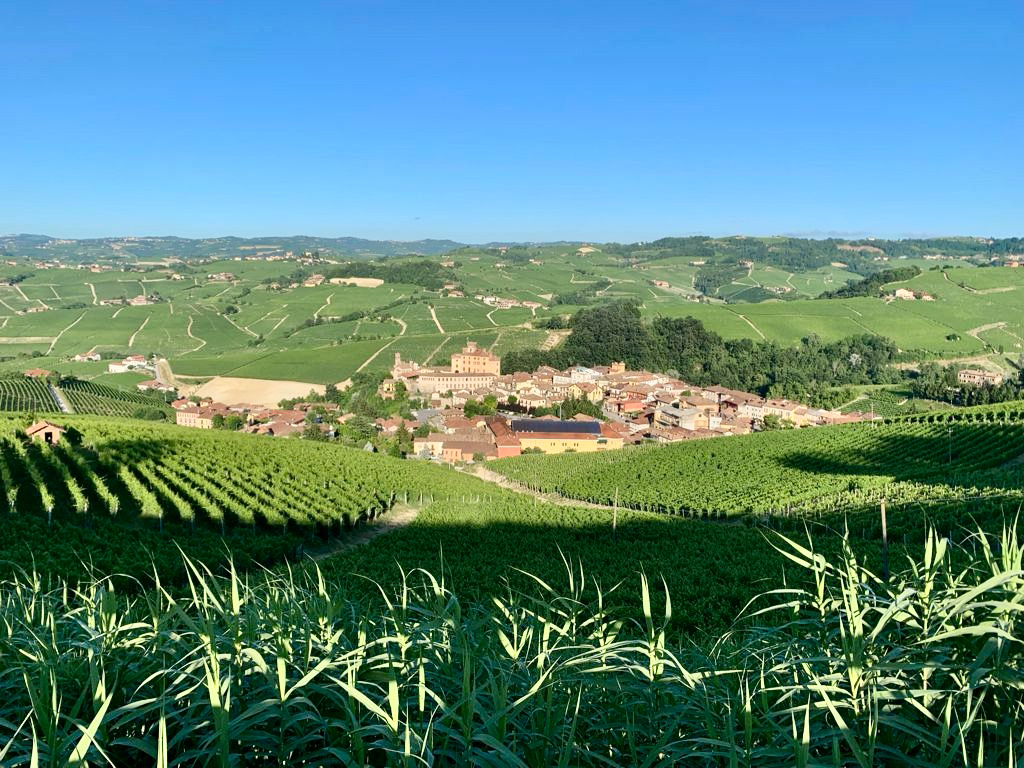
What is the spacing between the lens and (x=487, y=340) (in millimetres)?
100125

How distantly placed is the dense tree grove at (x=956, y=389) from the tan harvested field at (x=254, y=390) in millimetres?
66418

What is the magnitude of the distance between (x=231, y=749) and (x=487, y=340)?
322 ft

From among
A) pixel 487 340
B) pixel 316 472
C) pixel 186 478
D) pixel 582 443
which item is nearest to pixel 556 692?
pixel 186 478

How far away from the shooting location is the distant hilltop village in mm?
56281

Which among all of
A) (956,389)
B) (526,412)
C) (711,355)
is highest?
(711,355)

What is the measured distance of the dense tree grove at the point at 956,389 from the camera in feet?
211

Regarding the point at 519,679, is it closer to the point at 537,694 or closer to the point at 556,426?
the point at 537,694

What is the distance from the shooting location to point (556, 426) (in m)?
58.7

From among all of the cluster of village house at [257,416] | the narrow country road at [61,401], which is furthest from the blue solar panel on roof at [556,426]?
the narrow country road at [61,401]

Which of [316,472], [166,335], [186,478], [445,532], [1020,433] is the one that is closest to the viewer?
[445,532]

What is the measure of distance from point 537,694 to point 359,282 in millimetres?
153413

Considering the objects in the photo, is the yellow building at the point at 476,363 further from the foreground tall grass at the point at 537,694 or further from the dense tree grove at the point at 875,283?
the foreground tall grass at the point at 537,694

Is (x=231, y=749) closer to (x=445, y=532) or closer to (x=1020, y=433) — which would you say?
(x=445, y=532)

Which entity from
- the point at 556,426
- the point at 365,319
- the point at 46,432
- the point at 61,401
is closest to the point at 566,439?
the point at 556,426
